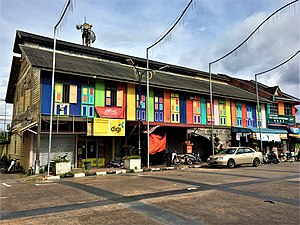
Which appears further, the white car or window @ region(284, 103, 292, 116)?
window @ region(284, 103, 292, 116)

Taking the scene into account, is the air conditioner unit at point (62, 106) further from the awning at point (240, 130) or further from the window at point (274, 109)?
the window at point (274, 109)

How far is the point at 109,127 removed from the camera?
18375 mm

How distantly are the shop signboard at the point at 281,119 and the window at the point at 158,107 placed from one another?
595 inches

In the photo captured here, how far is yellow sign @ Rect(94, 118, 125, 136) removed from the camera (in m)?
17.9

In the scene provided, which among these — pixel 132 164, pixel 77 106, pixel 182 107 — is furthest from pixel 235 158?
pixel 77 106

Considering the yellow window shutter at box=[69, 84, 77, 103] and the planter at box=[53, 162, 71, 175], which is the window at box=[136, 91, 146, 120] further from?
the planter at box=[53, 162, 71, 175]

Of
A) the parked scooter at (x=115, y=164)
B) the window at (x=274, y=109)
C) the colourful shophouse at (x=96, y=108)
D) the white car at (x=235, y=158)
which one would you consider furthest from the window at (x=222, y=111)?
the parked scooter at (x=115, y=164)

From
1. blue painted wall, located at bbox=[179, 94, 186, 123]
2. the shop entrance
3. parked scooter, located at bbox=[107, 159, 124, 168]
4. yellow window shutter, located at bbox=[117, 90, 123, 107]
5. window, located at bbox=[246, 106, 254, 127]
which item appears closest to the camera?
parked scooter, located at bbox=[107, 159, 124, 168]

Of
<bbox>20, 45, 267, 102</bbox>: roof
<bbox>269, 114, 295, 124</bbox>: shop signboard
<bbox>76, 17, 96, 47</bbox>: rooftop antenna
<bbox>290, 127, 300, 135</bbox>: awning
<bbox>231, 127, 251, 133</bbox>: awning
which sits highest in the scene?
<bbox>76, 17, 96, 47</bbox>: rooftop antenna

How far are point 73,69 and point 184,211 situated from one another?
13.4 metres

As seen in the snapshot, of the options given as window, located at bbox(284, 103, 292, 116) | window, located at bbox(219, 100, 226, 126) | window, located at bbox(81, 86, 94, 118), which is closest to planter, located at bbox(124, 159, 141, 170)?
window, located at bbox(81, 86, 94, 118)

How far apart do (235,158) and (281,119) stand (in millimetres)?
15983

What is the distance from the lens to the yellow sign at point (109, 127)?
17.9m

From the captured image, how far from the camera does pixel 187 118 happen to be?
76.5ft
